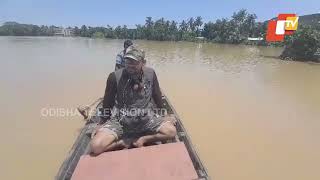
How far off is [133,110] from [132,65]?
0.55 meters

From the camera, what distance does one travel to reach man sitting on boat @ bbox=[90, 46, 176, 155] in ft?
11.5

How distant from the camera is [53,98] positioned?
8.57m

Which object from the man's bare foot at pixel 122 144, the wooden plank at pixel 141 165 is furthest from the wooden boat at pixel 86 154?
the man's bare foot at pixel 122 144

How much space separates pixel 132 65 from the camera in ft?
11.0

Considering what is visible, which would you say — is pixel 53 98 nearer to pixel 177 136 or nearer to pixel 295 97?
pixel 177 136

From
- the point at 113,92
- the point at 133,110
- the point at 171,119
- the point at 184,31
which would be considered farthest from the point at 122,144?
the point at 184,31

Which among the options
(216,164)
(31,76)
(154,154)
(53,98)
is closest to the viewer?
(154,154)

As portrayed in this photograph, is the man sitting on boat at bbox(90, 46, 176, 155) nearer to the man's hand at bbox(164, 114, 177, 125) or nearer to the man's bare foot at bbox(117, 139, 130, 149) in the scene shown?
the man's bare foot at bbox(117, 139, 130, 149)

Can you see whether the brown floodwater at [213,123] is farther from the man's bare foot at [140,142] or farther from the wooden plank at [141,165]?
the wooden plank at [141,165]

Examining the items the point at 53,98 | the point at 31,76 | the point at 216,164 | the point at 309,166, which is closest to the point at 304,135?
the point at 309,166

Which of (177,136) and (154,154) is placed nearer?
(154,154)

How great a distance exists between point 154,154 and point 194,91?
6.92 metres

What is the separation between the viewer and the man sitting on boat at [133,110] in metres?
3.49

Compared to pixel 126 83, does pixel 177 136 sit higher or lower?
lower
